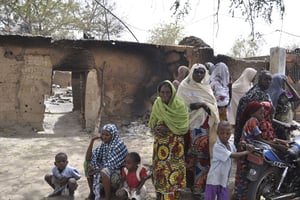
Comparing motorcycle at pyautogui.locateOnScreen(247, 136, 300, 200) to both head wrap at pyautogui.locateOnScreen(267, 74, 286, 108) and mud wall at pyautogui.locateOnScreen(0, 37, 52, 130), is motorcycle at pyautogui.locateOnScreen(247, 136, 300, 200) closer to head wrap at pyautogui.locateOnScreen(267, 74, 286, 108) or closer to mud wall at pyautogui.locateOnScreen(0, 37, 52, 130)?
head wrap at pyautogui.locateOnScreen(267, 74, 286, 108)

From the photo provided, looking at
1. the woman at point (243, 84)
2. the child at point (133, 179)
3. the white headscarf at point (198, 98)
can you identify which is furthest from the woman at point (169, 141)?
the woman at point (243, 84)

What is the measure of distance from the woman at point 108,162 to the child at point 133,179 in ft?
0.37

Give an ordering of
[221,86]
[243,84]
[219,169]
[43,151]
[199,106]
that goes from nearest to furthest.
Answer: [219,169] → [199,106] → [221,86] → [243,84] → [43,151]

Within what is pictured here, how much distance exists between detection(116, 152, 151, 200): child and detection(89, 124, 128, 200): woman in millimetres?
114

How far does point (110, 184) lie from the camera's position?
3.82m

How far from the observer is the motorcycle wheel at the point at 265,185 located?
359 cm

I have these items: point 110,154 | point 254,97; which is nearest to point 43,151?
point 110,154

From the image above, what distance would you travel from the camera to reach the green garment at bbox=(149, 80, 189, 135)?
3.65 metres

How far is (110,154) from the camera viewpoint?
12.7 feet

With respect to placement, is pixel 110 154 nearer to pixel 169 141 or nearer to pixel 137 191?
pixel 137 191

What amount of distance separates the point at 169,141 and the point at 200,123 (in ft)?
1.66

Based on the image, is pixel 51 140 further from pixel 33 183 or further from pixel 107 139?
pixel 107 139

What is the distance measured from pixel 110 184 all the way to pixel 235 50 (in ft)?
113

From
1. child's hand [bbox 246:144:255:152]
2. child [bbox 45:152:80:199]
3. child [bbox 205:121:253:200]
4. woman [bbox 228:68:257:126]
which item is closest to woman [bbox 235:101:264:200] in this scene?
child's hand [bbox 246:144:255:152]
